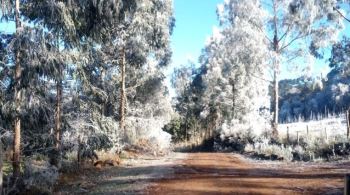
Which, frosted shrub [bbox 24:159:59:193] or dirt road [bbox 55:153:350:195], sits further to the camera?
frosted shrub [bbox 24:159:59:193]

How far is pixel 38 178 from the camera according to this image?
12.9 m

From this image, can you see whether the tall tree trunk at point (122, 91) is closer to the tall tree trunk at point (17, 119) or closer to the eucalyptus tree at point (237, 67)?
the eucalyptus tree at point (237, 67)

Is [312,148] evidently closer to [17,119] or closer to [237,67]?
[17,119]

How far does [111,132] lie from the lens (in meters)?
20.2

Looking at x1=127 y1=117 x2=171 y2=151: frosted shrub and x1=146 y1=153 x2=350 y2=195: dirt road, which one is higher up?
x1=127 y1=117 x2=171 y2=151: frosted shrub

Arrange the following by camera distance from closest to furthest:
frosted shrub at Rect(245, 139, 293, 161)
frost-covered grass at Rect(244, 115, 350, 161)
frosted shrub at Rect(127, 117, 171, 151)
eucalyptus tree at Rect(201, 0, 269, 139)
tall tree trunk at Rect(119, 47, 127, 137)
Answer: frost-covered grass at Rect(244, 115, 350, 161) < frosted shrub at Rect(245, 139, 293, 161) < tall tree trunk at Rect(119, 47, 127, 137) < frosted shrub at Rect(127, 117, 171, 151) < eucalyptus tree at Rect(201, 0, 269, 139)

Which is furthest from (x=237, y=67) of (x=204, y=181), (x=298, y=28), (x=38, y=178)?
(x=38, y=178)

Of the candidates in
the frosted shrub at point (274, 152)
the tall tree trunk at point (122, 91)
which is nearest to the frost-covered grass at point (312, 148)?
the frosted shrub at point (274, 152)

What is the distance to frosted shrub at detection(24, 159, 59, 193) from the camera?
500 inches

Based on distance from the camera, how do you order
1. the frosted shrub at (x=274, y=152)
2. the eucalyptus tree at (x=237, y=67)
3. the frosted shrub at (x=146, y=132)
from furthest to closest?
the eucalyptus tree at (x=237, y=67) → the frosted shrub at (x=146, y=132) → the frosted shrub at (x=274, y=152)

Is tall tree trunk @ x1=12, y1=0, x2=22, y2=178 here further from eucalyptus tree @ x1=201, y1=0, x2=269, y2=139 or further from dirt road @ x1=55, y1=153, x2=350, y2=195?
eucalyptus tree @ x1=201, y1=0, x2=269, y2=139

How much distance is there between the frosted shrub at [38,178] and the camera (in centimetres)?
1270

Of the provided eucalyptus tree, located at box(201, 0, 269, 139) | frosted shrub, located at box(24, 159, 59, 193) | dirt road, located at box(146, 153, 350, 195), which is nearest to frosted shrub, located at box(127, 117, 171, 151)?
eucalyptus tree, located at box(201, 0, 269, 139)

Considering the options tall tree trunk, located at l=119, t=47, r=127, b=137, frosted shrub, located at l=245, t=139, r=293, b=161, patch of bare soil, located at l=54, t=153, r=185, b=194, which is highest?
tall tree trunk, located at l=119, t=47, r=127, b=137
